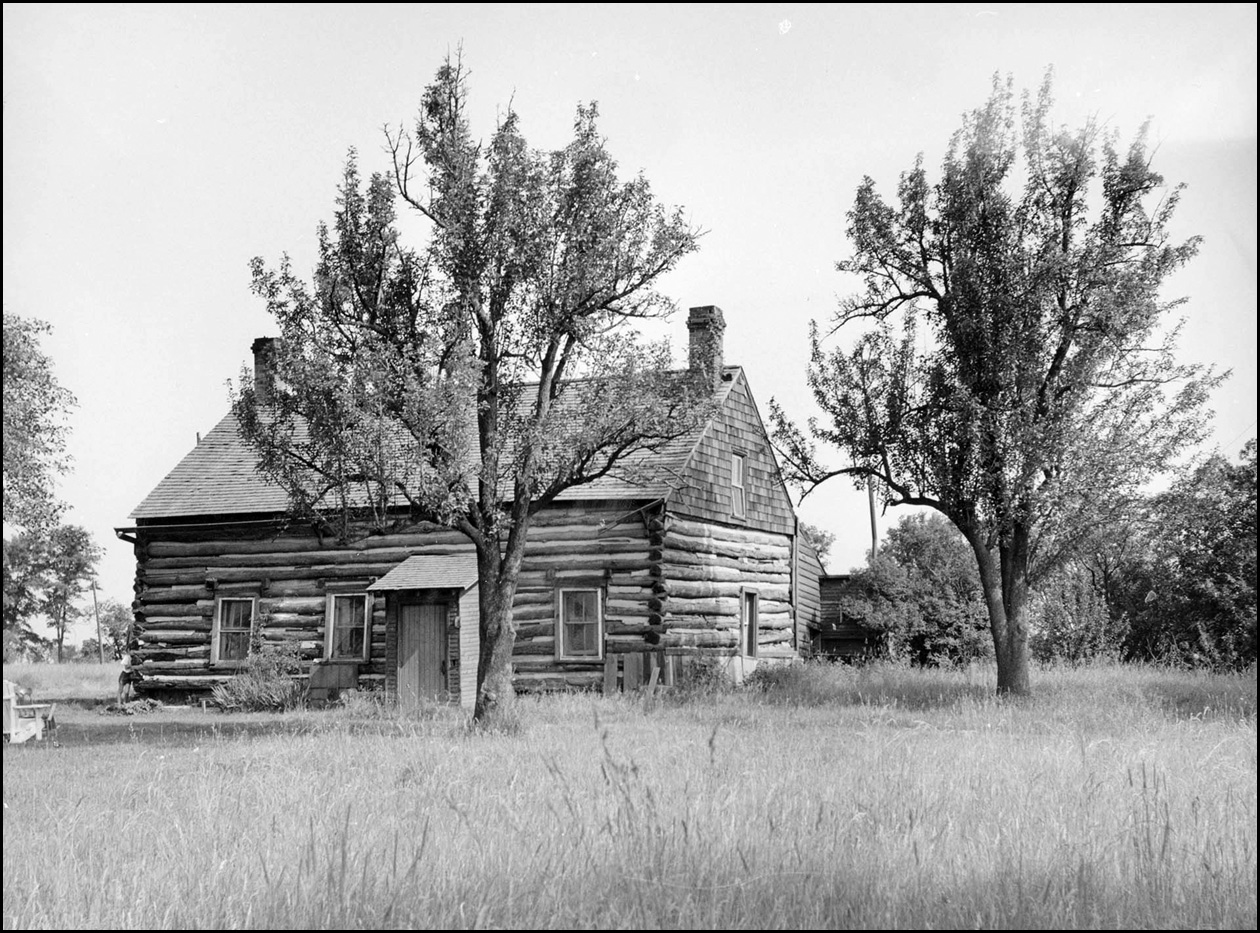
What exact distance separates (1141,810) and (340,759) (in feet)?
23.8

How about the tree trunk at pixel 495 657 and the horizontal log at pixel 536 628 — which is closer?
the tree trunk at pixel 495 657

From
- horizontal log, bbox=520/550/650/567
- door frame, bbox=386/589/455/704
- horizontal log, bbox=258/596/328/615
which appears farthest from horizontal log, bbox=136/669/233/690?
horizontal log, bbox=520/550/650/567

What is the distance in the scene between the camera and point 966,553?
102ft

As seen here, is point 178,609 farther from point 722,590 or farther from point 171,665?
point 722,590

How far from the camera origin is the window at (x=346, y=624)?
24469 mm

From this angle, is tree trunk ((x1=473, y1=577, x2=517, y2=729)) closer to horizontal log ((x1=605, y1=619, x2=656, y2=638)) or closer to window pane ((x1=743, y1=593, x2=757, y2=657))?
horizontal log ((x1=605, y1=619, x2=656, y2=638))

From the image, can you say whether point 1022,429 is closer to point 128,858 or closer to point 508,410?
point 508,410

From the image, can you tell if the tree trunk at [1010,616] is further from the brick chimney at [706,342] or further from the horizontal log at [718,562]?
the horizontal log at [718,562]

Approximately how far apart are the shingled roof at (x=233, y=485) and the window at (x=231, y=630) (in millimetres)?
2060

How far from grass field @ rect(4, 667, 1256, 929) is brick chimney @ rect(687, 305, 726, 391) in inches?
275

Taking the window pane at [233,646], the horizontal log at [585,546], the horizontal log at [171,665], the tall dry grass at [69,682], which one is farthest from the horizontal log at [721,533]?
the tall dry grass at [69,682]

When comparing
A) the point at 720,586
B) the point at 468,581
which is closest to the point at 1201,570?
the point at 468,581

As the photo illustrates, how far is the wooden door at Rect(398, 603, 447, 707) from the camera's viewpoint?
23.0 metres

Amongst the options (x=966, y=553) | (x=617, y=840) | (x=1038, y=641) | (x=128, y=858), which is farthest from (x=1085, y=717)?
(x=966, y=553)
